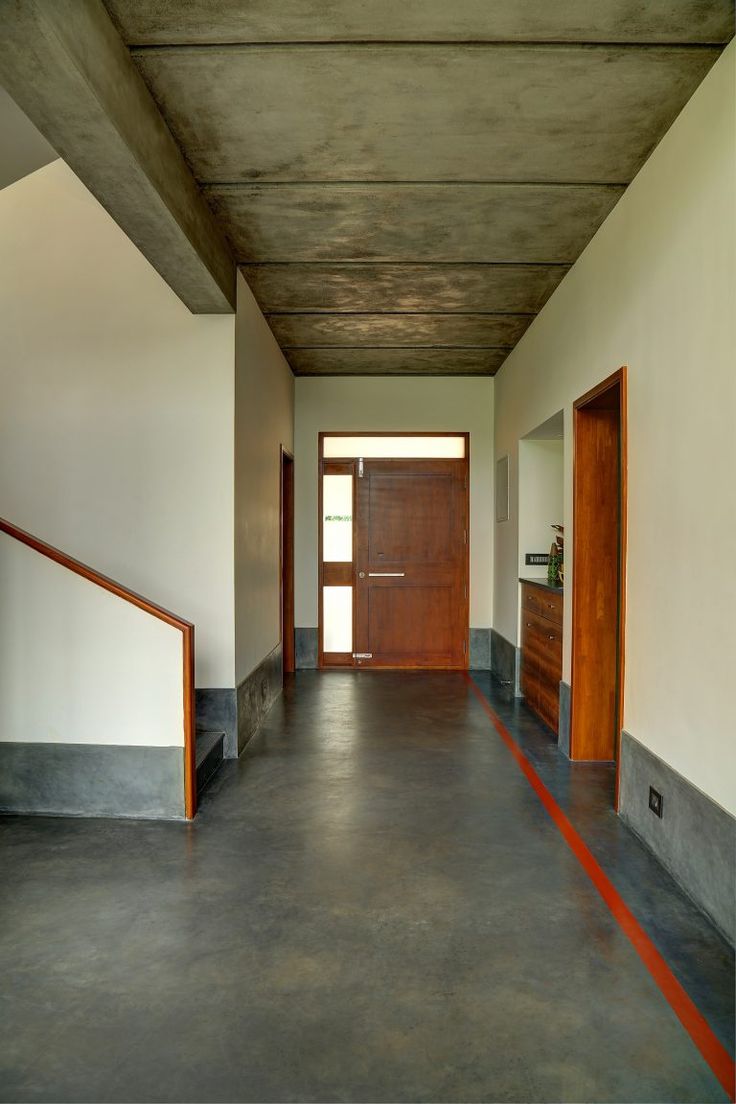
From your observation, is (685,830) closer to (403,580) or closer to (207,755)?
(207,755)

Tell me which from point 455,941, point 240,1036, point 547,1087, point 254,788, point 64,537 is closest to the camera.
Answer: point 547,1087

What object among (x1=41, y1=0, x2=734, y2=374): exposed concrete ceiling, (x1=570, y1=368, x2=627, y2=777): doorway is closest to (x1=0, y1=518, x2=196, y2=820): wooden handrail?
(x1=41, y1=0, x2=734, y2=374): exposed concrete ceiling

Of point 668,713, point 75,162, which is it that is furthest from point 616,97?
point 668,713

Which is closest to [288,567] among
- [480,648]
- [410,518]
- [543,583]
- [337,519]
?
[337,519]

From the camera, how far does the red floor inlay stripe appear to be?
6.47 ft

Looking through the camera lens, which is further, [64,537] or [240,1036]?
[64,537]

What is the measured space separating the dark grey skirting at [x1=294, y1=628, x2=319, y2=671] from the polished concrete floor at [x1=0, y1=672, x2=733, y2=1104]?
12.4ft

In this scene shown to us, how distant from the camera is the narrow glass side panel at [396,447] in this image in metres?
8.06

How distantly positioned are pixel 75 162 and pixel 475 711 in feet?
15.2

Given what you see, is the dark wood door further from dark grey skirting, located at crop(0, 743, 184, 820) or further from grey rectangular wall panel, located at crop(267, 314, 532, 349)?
dark grey skirting, located at crop(0, 743, 184, 820)

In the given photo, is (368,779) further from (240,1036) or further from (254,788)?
(240,1036)

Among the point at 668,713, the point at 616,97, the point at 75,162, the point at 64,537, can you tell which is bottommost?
the point at 668,713

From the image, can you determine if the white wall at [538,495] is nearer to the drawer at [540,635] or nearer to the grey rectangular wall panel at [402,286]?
the drawer at [540,635]

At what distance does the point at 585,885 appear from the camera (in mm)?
2988
